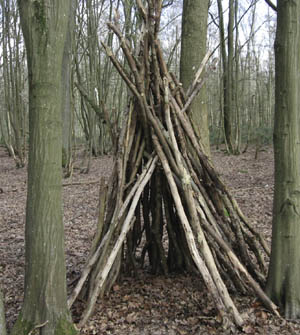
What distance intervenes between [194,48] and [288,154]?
2.36 metres

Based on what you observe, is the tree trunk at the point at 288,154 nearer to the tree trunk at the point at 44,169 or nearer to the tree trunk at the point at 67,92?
the tree trunk at the point at 44,169

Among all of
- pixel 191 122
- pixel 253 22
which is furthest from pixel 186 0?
pixel 253 22

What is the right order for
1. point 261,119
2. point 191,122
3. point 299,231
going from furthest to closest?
point 261,119 → point 191,122 → point 299,231

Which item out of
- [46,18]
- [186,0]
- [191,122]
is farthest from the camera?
[186,0]

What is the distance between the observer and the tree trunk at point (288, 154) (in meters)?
2.85

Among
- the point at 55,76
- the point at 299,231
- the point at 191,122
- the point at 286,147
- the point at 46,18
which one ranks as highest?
the point at 46,18

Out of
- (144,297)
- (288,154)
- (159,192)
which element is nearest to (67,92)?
(159,192)

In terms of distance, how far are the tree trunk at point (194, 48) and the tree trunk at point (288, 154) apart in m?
1.84

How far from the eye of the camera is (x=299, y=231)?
2908mm

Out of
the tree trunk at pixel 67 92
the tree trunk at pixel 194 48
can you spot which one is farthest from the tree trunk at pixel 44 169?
the tree trunk at pixel 67 92

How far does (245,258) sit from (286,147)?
3.65 feet

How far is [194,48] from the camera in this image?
15.5 feet

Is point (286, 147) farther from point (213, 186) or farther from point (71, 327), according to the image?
point (71, 327)

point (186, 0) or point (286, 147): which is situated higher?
point (186, 0)
